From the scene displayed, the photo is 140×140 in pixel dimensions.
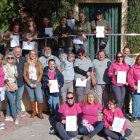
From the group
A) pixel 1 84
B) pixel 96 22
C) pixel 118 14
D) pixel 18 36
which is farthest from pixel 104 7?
pixel 1 84

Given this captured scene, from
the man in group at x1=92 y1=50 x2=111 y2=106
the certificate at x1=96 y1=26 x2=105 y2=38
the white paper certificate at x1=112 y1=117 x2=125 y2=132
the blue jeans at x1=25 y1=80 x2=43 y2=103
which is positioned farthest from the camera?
the certificate at x1=96 y1=26 x2=105 y2=38

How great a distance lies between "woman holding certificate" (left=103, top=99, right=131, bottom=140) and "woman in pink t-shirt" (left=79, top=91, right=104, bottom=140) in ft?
0.52

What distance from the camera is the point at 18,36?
48.5ft

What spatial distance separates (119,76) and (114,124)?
62.8 inches

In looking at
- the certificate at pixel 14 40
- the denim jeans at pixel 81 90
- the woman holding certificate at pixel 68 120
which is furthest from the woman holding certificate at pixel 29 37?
the woman holding certificate at pixel 68 120

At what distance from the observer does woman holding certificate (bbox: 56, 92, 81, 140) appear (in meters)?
12.4

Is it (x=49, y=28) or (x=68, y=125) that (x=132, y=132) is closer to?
(x=68, y=125)

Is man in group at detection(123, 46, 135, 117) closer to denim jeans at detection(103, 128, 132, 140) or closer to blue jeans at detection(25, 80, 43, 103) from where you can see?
denim jeans at detection(103, 128, 132, 140)

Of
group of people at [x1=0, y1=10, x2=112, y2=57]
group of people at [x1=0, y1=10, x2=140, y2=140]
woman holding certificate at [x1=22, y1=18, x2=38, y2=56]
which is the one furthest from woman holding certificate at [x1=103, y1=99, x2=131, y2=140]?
woman holding certificate at [x1=22, y1=18, x2=38, y2=56]

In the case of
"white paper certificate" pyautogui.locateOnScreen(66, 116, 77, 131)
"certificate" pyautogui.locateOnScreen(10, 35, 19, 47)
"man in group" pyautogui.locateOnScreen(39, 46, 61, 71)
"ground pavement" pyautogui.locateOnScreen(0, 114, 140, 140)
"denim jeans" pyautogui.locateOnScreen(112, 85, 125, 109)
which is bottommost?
"ground pavement" pyautogui.locateOnScreen(0, 114, 140, 140)

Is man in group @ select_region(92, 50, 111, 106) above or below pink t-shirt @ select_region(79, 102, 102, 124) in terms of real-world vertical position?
above

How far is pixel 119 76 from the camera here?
13547 mm

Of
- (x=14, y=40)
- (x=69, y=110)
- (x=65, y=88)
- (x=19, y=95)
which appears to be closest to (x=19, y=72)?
(x=19, y=95)

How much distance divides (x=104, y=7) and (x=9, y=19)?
3.52 metres
